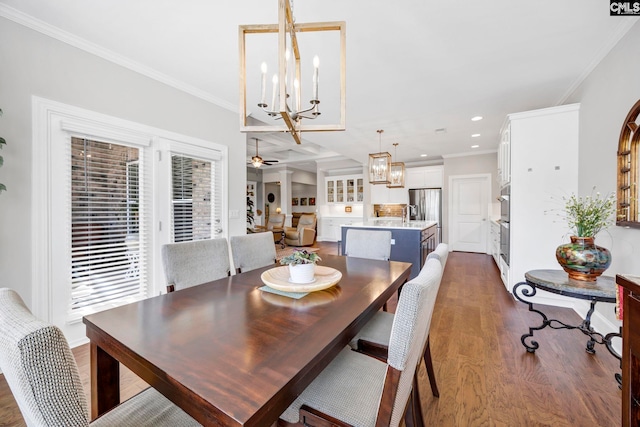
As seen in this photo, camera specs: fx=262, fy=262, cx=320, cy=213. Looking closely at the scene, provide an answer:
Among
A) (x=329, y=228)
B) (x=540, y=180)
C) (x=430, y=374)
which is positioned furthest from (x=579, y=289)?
(x=329, y=228)

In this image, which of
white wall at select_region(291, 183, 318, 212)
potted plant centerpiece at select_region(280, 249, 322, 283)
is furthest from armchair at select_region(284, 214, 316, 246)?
potted plant centerpiece at select_region(280, 249, 322, 283)

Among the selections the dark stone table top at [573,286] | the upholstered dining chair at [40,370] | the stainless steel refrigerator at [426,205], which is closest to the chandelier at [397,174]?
the stainless steel refrigerator at [426,205]

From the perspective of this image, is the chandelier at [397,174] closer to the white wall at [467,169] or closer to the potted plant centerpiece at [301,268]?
the white wall at [467,169]

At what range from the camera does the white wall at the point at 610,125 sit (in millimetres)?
1942

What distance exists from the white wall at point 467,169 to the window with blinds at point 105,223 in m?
6.50

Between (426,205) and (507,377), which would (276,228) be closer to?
(426,205)

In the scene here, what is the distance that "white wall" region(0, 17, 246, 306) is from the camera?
1.84m

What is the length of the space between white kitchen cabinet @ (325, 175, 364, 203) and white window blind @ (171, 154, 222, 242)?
521 centimetres

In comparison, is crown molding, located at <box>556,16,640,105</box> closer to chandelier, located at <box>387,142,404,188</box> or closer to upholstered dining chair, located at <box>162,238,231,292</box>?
chandelier, located at <box>387,142,404,188</box>

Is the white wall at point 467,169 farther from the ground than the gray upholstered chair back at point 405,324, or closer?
farther from the ground

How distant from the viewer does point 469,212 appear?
6523mm

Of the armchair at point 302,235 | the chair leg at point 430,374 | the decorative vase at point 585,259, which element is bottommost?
the chair leg at point 430,374

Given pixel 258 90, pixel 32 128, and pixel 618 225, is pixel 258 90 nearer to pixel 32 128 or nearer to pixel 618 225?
pixel 32 128

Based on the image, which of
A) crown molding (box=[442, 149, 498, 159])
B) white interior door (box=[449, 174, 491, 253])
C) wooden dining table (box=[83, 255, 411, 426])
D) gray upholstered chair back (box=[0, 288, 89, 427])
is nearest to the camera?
gray upholstered chair back (box=[0, 288, 89, 427])
